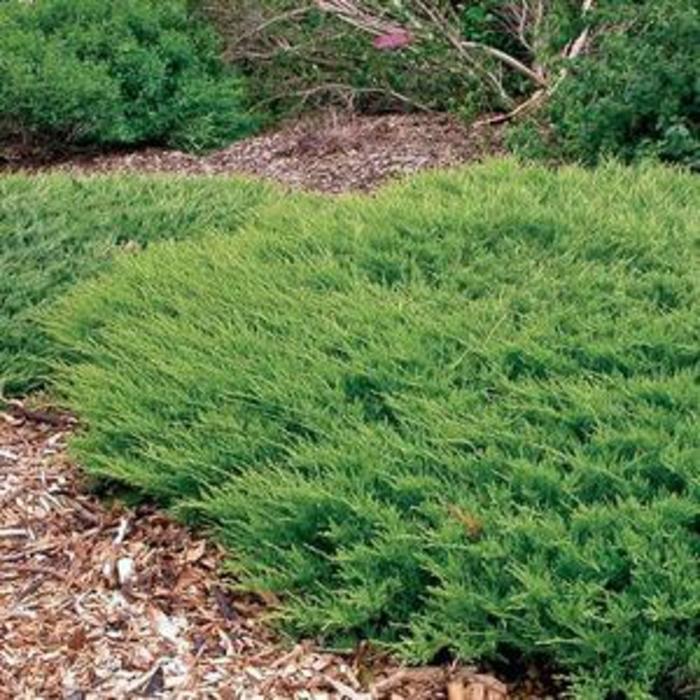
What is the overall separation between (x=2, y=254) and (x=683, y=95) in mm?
3438

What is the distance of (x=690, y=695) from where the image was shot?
2773 millimetres

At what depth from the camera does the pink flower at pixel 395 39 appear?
8891 mm

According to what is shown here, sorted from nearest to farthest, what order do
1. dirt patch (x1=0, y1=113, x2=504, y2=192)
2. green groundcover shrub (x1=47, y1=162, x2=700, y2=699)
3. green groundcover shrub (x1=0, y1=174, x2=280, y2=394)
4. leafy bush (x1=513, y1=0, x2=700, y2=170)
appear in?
green groundcover shrub (x1=47, y1=162, x2=700, y2=699) → green groundcover shrub (x1=0, y1=174, x2=280, y2=394) → leafy bush (x1=513, y1=0, x2=700, y2=170) → dirt patch (x1=0, y1=113, x2=504, y2=192)

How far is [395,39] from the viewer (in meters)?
8.88

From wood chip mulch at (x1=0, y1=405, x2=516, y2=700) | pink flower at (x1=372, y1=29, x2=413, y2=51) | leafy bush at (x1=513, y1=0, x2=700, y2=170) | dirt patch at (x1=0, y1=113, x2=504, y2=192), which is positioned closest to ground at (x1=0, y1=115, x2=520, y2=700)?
wood chip mulch at (x1=0, y1=405, x2=516, y2=700)

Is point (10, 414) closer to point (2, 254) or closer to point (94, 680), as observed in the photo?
point (2, 254)

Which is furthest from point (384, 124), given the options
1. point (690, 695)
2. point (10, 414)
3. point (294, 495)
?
point (690, 695)

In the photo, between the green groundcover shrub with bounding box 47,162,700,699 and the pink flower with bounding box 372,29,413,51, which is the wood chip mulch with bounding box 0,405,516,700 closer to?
the green groundcover shrub with bounding box 47,162,700,699

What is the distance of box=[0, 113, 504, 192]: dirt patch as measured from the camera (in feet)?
26.1

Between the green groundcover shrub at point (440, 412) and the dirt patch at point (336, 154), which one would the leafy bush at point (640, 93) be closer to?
the dirt patch at point (336, 154)

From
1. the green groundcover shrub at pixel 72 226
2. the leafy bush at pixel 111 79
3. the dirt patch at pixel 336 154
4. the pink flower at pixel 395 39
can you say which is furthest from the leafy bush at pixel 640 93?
the leafy bush at pixel 111 79

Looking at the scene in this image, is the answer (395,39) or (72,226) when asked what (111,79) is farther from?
(72,226)

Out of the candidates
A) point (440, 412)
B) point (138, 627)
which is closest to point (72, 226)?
point (440, 412)

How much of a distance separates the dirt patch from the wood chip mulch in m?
4.27
